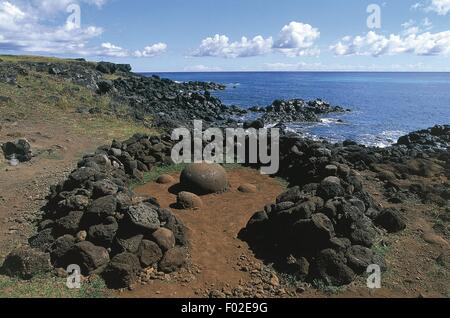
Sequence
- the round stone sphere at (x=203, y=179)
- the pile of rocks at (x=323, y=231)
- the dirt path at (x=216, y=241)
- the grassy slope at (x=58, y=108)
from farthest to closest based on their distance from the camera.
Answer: the grassy slope at (x=58, y=108), the round stone sphere at (x=203, y=179), the pile of rocks at (x=323, y=231), the dirt path at (x=216, y=241)

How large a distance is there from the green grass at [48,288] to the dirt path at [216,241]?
80cm

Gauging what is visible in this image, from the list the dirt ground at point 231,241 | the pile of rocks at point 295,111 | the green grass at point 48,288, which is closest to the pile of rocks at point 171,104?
the pile of rocks at point 295,111

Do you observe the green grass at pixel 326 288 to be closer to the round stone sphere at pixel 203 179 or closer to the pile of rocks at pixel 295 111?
the round stone sphere at pixel 203 179

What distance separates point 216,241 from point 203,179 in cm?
497

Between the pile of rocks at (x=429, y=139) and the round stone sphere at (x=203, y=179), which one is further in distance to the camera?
the pile of rocks at (x=429, y=139)

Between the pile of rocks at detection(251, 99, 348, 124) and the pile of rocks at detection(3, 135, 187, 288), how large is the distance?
40.6 metres

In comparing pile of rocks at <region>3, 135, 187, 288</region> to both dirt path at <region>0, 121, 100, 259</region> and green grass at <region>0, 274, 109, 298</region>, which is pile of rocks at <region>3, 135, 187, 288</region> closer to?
green grass at <region>0, 274, 109, 298</region>

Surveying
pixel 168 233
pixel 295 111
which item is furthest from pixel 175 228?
pixel 295 111

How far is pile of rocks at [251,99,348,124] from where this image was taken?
55.5 meters

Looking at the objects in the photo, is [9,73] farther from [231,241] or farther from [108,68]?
[108,68]

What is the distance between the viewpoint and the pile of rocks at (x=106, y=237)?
1145cm

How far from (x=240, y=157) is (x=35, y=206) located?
39.2 ft

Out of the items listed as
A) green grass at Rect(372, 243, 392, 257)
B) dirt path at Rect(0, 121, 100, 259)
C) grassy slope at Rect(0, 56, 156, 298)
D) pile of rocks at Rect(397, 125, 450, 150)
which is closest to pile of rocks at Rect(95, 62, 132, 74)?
grassy slope at Rect(0, 56, 156, 298)
